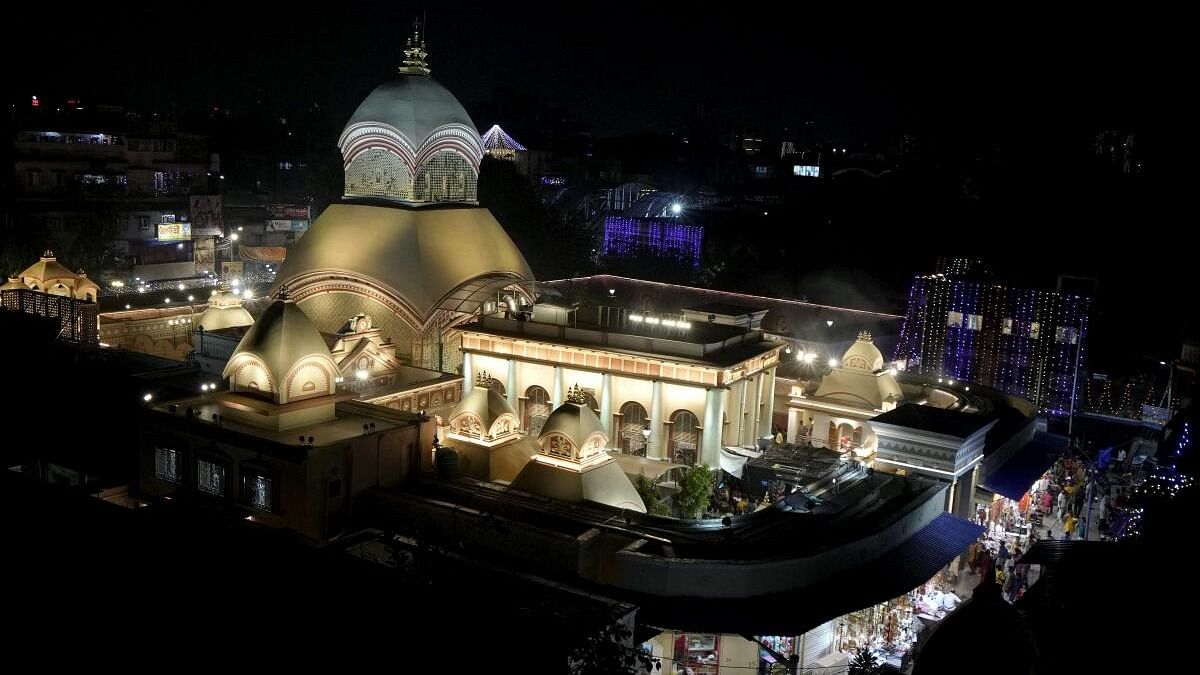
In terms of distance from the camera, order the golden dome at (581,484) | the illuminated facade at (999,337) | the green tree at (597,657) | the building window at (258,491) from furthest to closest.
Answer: the illuminated facade at (999,337)
the golden dome at (581,484)
the building window at (258,491)
the green tree at (597,657)

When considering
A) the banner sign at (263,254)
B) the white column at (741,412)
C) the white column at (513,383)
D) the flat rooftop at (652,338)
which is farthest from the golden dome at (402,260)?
the banner sign at (263,254)

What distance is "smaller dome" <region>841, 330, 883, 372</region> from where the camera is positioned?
867 inches

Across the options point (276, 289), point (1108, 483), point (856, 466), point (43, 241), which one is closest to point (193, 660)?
point (856, 466)

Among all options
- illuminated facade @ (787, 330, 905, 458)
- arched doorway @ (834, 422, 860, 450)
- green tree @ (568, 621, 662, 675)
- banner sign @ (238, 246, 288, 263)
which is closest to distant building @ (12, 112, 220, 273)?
banner sign @ (238, 246, 288, 263)

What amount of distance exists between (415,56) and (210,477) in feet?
40.8

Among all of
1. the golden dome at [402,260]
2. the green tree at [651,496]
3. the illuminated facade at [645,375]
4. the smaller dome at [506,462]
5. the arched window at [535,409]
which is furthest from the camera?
the golden dome at [402,260]

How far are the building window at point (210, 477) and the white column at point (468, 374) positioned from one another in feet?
21.9

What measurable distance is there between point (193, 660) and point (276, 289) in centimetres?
1777

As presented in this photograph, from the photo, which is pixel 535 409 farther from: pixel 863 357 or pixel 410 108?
pixel 410 108

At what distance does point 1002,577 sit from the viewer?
17.1 m

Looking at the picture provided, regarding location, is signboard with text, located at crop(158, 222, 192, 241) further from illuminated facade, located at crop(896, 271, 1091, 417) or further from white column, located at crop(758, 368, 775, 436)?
illuminated facade, located at crop(896, 271, 1091, 417)

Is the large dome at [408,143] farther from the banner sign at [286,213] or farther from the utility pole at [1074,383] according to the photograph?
the banner sign at [286,213]

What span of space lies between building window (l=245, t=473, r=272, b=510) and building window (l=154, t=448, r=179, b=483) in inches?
63.8

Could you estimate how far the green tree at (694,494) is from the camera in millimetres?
17016
